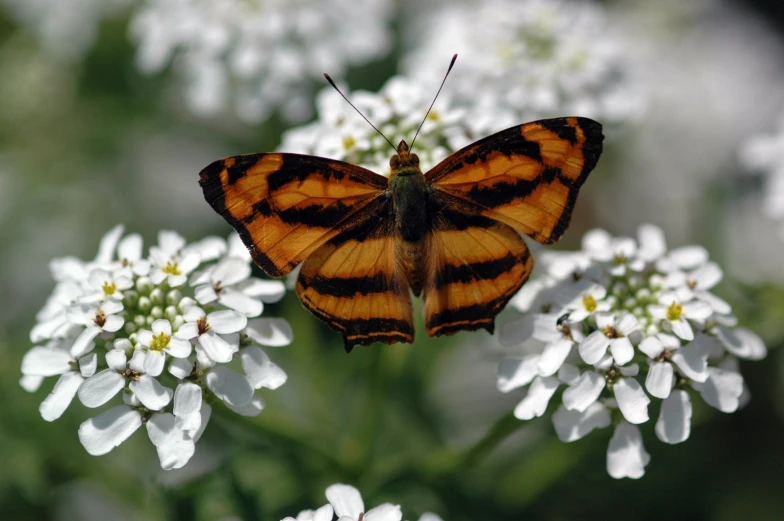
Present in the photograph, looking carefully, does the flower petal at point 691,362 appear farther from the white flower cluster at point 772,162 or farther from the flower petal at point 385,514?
the white flower cluster at point 772,162

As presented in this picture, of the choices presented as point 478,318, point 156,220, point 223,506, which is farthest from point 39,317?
point 156,220

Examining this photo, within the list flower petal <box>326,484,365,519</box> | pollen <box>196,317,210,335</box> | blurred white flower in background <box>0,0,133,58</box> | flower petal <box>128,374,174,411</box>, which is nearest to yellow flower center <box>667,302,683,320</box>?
flower petal <box>326,484,365,519</box>

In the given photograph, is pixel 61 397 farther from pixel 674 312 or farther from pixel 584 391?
pixel 674 312

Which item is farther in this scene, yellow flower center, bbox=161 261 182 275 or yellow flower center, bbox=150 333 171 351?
yellow flower center, bbox=161 261 182 275

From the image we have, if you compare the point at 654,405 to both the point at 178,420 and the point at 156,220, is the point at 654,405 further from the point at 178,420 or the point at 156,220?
the point at 156,220

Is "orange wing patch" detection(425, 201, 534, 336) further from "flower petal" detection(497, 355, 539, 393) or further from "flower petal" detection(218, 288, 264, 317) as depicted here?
"flower petal" detection(218, 288, 264, 317)

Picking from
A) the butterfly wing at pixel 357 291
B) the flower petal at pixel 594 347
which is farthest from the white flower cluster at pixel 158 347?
the flower petal at pixel 594 347

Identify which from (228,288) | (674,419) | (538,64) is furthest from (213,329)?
(538,64)
